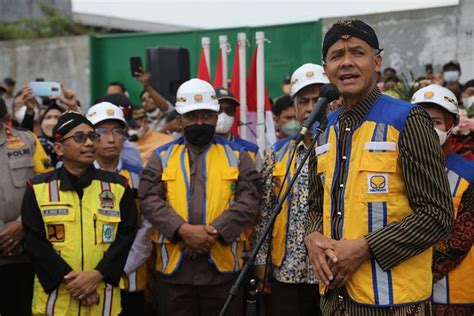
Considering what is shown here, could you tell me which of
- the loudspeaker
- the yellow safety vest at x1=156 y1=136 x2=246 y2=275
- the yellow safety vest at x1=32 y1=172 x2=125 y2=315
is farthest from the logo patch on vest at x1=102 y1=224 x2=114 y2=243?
the loudspeaker

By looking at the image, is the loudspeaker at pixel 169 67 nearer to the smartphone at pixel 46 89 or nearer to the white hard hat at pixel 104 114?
the smartphone at pixel 46 89

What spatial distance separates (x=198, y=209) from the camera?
502 cm

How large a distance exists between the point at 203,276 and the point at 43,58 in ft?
40.2

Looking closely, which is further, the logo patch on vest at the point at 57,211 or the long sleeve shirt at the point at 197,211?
the long sleeve shirt at the point at 197,211

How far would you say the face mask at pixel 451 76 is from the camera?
10.1 m

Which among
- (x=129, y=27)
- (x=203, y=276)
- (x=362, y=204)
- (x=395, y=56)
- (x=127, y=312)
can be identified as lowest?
(x=127, y=312)

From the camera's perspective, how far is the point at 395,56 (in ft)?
39.3

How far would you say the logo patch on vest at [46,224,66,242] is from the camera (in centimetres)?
470

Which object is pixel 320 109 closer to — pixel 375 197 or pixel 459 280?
pixel 375 197

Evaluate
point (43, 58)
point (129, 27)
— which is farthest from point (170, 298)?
point (129, 27)

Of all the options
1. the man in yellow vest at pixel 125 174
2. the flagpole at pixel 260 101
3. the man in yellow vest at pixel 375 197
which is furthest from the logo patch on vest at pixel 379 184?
the flagpole at pixel 260 101

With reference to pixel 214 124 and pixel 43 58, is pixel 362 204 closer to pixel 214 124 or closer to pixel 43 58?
pixel 214 124

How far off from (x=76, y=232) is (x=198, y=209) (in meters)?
0.86

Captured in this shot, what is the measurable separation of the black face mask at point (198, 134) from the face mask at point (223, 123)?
815 millimetres
